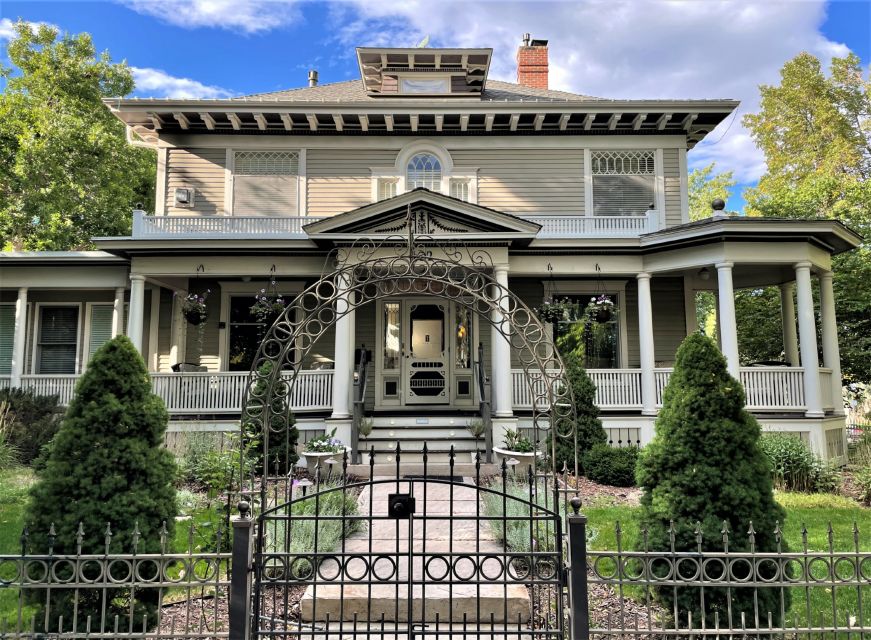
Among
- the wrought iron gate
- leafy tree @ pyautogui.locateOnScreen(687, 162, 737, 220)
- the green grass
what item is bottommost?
the green grass

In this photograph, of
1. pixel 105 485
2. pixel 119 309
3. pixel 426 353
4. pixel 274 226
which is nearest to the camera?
pixel 105 485

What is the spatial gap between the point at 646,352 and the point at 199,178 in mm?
11128

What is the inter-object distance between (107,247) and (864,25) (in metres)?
25.1

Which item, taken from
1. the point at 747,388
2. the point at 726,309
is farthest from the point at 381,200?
the point at 747,388

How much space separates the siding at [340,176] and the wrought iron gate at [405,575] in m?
8.31

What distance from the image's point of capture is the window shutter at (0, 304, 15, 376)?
13016 mm

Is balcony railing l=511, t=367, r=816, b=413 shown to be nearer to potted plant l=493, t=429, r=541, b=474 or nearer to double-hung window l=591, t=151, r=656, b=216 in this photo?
potted plant l=493, t=429, r=541, b=474

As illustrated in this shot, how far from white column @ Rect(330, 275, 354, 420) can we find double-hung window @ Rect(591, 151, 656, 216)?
6.71 meters

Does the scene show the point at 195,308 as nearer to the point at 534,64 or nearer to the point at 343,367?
the point at 343,367

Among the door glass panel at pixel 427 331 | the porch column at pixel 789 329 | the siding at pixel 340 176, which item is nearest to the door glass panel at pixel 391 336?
the door glass panel at pixel 427 331

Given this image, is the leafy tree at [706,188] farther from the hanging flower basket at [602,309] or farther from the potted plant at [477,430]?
the potted plant at [477,430]

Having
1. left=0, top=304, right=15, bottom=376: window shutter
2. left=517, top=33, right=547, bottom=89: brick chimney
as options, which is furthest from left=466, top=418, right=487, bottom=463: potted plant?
left=0, top=304, right=15, bottom=376: window shutter

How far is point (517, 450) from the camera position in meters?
9.23

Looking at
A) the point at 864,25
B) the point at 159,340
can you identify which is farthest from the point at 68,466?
the point at 864,25
